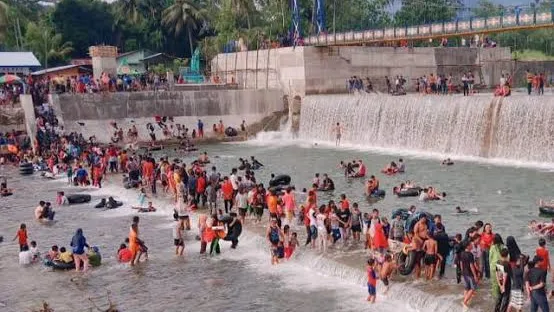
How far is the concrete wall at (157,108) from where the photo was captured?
144 ft

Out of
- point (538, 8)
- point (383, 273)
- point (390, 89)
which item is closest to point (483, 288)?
point (383, 273)

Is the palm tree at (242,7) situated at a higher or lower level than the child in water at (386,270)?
higher

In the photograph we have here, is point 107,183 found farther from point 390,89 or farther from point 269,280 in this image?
point 390,89

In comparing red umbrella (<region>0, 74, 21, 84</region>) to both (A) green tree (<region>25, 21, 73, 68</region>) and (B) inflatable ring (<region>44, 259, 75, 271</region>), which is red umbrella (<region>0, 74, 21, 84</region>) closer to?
(A) green tree (<region>25, 21, 73, 68</region>)

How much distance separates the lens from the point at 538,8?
1324 inches

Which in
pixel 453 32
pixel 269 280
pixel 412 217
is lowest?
pixel 269 280

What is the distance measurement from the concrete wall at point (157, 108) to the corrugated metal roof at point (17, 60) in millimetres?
6957

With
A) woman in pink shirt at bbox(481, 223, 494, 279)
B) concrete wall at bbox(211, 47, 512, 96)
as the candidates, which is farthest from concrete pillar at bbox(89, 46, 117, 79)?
woman in pink shirt at bbox(481, 223, 494, 279)

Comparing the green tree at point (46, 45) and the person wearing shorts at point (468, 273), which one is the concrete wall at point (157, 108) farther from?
the person wearing shorts at point (468, 273)

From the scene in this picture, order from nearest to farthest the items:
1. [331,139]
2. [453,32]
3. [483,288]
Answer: [483,288], [453,32], [331,139]

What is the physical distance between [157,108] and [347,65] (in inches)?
500

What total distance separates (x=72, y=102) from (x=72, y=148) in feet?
25.6

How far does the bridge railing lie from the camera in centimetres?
3391

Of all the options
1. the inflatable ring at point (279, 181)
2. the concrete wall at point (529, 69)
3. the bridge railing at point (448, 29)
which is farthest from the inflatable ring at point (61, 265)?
the concrete wall at point (529, 69)
